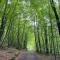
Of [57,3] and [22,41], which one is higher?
[57,3]

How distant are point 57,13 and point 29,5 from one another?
5680 mm

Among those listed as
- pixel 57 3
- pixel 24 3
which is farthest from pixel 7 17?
pixel 57 3

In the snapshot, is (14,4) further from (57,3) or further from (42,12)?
(57,3)

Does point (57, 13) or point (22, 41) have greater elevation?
point (57, 13)

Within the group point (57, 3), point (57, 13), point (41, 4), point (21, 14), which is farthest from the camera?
point (21, 14)

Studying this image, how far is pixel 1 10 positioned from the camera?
19.9 meters

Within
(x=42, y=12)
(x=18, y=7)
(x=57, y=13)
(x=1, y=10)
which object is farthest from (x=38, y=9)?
(x=57, y=13)

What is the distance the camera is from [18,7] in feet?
68.6

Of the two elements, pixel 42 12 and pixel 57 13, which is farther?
pixel 42 12

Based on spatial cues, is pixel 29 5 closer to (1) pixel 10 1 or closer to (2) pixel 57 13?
(1) pixel 10 1

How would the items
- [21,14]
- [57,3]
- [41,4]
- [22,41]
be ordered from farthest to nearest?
[22,41]
[21,14]
[41,4]
[57,3]

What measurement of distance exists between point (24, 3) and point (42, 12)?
226 cm

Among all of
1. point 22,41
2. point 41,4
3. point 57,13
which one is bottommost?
point 22,41

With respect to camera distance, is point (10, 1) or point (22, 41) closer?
point (10, 1)
